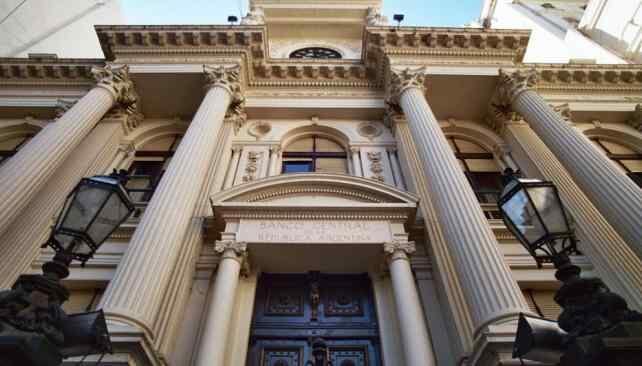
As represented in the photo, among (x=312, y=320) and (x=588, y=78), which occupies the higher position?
(x=588, y=78)

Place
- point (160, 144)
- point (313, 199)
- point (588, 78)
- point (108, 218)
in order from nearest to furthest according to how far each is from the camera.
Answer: point (108, 218) < point (313, 199) < point (160, 144) < point (588, 78)

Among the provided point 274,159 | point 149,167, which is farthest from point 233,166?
point 149,167

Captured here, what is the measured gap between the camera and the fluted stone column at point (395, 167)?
10812 mm

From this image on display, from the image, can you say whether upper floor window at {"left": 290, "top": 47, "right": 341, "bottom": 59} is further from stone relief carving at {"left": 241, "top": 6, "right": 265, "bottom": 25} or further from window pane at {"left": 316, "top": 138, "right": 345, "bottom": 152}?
window pane at {"left": 316, "top": 138, "right": 345, "bottom": 152}

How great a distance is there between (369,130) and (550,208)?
9177mm

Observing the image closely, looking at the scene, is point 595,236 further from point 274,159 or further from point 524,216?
point 274,159

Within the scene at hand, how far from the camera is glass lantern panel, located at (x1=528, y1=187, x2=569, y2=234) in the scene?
4051mm

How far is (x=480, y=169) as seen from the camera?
12273mm

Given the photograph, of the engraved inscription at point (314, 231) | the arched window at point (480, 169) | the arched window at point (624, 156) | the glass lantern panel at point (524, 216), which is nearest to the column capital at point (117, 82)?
the engraved inscription at point (314, 231)

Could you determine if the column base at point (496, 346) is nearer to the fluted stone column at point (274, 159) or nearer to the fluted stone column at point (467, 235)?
the fluted stone column at point (467, 235)

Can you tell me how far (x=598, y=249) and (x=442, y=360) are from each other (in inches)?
186

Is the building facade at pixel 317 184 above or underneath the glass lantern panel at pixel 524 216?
above

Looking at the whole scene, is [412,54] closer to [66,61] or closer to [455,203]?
[455,203]

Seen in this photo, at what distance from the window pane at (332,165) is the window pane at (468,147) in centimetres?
409
